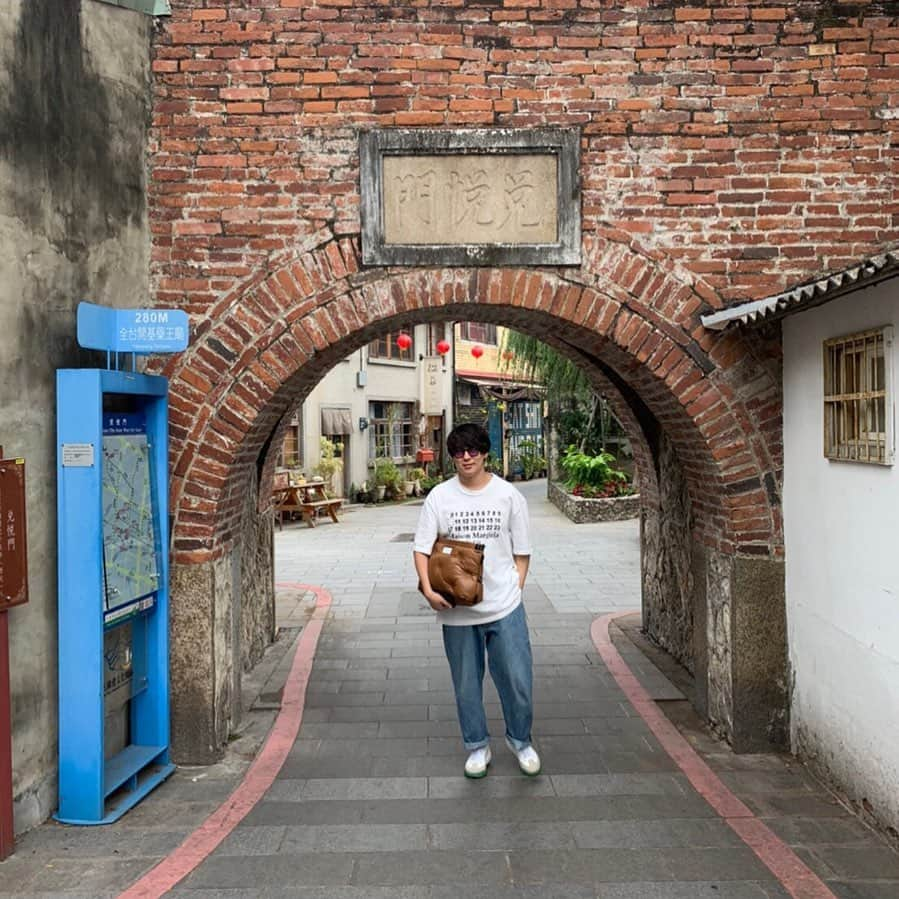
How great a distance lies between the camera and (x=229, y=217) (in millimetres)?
4777

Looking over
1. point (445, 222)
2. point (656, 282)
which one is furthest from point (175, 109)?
point (656, 282)

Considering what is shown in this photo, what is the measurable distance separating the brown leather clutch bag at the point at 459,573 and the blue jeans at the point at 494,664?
27 cm

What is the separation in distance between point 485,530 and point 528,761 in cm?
135

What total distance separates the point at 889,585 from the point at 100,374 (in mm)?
3911

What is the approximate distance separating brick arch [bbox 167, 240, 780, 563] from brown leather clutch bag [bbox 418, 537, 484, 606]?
4.80 feet

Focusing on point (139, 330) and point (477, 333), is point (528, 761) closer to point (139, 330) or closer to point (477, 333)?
point (139, 330)

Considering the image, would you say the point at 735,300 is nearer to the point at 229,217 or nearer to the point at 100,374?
the point at 229,217

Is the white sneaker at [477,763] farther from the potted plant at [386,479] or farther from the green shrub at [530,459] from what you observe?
the green shrub at [530,459]

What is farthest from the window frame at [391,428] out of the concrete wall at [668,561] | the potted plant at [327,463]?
the concrete wall at [668,561]

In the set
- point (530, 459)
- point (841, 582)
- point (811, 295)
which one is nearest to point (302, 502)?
point (841, 582)

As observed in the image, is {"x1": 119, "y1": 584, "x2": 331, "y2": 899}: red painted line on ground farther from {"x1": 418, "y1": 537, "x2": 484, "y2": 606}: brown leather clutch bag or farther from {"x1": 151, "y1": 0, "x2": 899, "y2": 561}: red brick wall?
{"x1": 418, "y1": 537, "x2": 484, "y2": 606}: brown leather clutch bag

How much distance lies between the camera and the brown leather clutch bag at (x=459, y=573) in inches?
165

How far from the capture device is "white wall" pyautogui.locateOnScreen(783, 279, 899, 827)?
3789 mm

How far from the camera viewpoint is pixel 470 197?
15.8 feet
